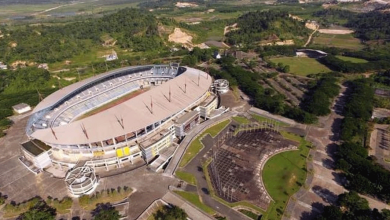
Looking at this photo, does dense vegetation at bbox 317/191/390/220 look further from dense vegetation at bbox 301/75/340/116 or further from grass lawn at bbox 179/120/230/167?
dense vegetation at bbox 301/75/340/116

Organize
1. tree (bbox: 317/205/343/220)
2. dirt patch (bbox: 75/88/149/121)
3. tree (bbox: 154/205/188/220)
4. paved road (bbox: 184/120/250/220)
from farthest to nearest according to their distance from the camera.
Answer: dirt patch (bbox: 75/88/149/121) → paved road (bbox: 184/120/250/220) → tree (bbox: 154/205/188/220) → tree (bbox: 317/205/343/220)

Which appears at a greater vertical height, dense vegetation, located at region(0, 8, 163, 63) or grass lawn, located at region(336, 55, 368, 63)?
dense vegetation, located at region(0, 8, 163, 63)

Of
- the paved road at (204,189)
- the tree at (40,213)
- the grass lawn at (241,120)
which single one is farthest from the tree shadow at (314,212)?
the tree at (40,213)

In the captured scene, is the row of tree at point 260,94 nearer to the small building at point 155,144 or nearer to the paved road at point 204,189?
the paved road at point 204,189

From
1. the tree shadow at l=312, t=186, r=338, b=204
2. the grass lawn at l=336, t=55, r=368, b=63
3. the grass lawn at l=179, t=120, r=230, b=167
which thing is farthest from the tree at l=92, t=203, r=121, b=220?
the grass lawn at l=336, t=55, r=368, b=63

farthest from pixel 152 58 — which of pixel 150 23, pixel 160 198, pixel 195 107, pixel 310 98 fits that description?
pixel 160 198

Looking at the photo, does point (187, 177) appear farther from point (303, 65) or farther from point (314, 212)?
point (303, 65)
